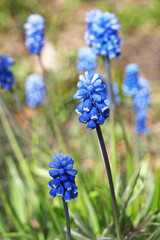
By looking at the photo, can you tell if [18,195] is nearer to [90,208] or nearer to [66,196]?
[90,208]

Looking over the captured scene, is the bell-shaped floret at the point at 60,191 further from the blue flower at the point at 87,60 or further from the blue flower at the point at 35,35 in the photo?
the blue flower at the point at 87,60

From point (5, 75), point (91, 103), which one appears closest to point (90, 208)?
point (5, 75)

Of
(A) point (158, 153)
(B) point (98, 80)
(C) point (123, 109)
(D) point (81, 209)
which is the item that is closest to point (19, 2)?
(C) point (123, 109)

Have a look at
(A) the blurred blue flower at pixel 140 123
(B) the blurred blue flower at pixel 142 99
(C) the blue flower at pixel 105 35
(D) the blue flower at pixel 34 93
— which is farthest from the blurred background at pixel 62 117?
(C) the blue flower at pixel 105 35

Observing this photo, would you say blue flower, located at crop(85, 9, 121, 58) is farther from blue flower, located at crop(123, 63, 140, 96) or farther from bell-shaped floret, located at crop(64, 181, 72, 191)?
bell-shaped floret, located at crop(64, 181, 72, 191)

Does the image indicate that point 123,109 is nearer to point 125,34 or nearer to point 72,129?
point 72,129
